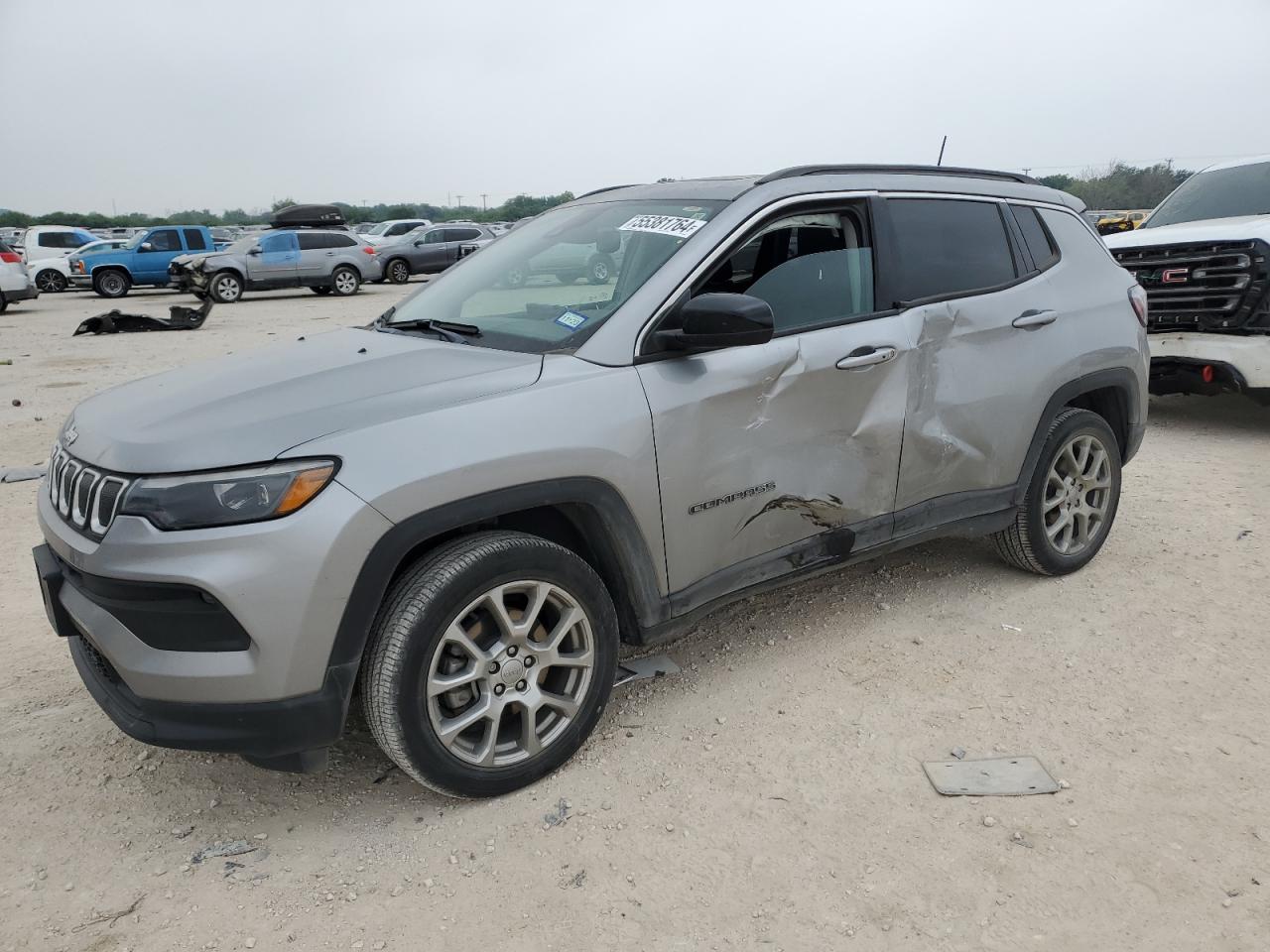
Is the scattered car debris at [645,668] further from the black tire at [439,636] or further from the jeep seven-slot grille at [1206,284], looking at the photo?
the jeep seven-slot grille at [1206,284]

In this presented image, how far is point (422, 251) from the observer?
24.9 meters

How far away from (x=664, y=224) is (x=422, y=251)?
22.8 metres

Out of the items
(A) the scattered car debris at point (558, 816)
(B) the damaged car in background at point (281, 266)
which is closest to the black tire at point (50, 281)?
(B) the damaged car in background at point (281, 266)

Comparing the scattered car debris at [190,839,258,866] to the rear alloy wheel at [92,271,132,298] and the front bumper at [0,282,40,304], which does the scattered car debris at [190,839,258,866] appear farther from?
the rear alloy wheel at [92,271,132,298]

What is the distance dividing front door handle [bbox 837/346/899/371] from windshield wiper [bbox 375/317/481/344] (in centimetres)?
129

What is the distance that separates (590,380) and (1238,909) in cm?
218

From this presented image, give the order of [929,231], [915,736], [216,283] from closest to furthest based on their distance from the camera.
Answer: [915,736], [929,231], [216,283]

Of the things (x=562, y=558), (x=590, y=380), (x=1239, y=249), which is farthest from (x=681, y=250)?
(x=1239, y=249)

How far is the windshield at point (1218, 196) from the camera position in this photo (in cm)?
773

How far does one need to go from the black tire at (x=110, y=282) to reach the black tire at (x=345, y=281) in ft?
16.9

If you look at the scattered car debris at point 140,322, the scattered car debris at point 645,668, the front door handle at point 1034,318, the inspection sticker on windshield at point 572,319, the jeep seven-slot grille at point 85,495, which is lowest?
the scattered car debris at point 645,668

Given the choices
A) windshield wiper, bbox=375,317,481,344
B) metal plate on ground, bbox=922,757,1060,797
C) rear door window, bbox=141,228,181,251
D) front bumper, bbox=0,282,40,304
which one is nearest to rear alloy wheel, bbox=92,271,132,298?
rear door window, bbox=141,228,181,251

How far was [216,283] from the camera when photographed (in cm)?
2089

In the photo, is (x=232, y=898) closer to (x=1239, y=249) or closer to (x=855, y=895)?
(x=855, y=895)
